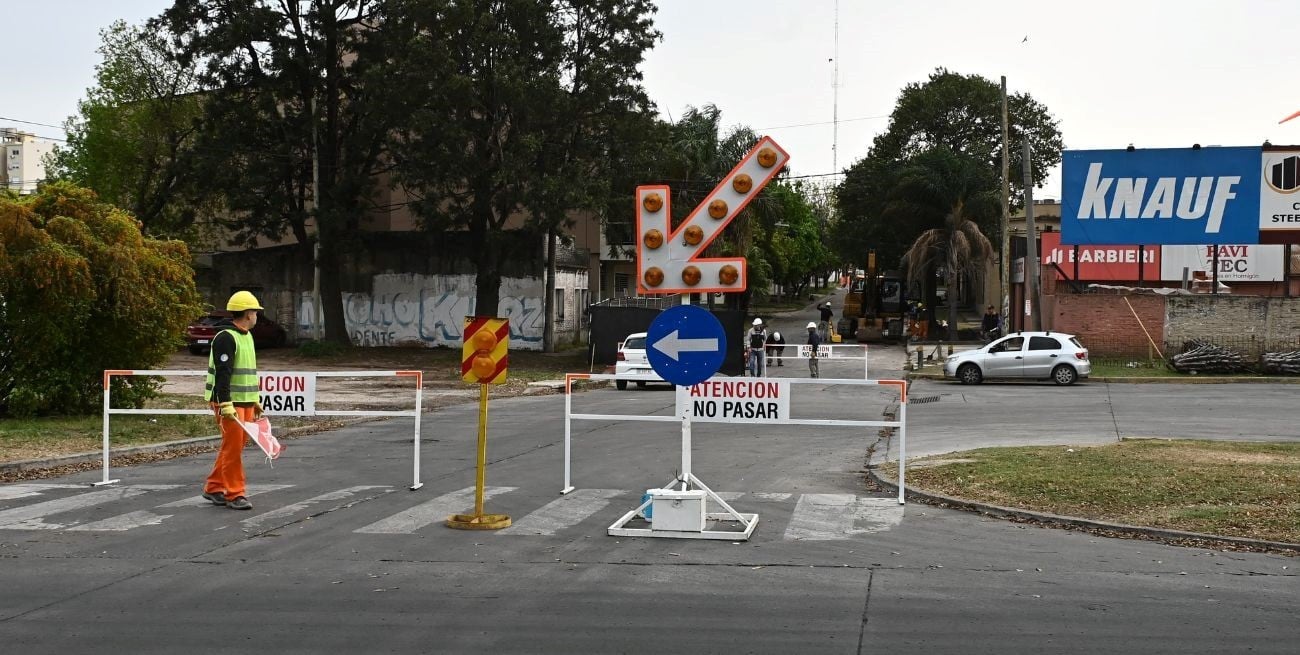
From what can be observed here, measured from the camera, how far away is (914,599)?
23.7 ft

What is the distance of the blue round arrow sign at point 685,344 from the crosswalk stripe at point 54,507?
5.21m

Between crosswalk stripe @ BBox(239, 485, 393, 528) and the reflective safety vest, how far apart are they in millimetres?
1046

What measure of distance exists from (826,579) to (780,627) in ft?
4.29

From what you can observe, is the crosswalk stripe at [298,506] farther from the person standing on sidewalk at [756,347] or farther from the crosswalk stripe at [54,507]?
the person standing on sidewalk at [756,347]

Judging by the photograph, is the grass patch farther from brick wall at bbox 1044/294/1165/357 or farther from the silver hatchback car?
brick wall at bbox 1044/294/1165/357

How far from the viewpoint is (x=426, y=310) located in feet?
148

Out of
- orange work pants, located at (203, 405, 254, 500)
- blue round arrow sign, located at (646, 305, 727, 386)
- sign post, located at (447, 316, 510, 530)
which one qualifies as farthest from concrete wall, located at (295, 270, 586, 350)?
blue round arrow sign, located at (646, 305, 727, 386)

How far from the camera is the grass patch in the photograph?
32.2ft

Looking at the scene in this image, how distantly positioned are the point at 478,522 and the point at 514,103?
28.7m

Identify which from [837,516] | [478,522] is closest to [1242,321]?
[837,516]

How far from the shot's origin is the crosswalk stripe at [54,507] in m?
9.84

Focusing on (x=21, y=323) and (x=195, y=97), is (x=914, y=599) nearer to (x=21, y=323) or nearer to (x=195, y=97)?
(x=21, y=323)

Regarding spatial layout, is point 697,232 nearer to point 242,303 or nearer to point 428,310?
point 242,303

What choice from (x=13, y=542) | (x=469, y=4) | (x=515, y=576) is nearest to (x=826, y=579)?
(x=515, y=576)
